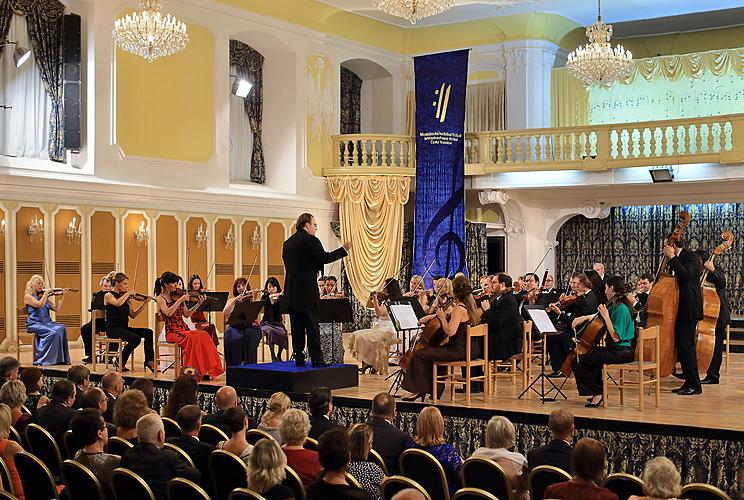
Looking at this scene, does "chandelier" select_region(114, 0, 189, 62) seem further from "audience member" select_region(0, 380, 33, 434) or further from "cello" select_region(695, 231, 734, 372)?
"cello" select_region(695, 231, 734, 372)

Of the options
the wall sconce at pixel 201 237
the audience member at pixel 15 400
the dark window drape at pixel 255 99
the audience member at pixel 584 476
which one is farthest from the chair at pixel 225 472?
the dark window drape at pixel 255 99

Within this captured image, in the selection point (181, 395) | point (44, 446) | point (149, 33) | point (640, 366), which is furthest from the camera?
point (149, 33)

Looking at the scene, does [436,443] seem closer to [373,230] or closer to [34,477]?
[34,477]

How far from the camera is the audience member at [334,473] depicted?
4105 millimetres

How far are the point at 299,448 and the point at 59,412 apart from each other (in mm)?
2011

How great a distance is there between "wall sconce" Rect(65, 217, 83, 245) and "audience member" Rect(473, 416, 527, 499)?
9.29 metres

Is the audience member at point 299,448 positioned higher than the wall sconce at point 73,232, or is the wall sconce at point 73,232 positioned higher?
the wall sconce at point 73,232

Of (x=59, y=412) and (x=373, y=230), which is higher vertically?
(x=373, y=230)

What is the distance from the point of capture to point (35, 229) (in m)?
12.7

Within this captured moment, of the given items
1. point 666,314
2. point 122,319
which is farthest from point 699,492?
point 122,319

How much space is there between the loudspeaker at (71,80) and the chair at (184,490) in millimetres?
9877

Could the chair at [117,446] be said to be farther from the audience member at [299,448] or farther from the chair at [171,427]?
the audience member at [299,448]

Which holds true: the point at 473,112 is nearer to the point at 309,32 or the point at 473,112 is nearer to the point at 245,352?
the point at 309,32

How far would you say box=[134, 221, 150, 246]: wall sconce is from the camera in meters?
14.0
